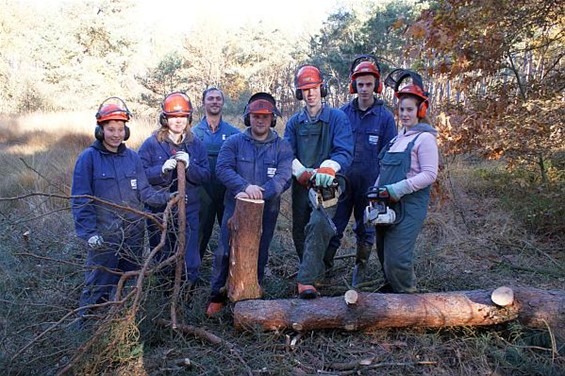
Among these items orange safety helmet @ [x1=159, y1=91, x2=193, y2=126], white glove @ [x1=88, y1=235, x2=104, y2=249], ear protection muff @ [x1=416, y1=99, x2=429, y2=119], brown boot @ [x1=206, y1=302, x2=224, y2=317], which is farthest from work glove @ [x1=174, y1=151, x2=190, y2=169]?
ear protection muff @ [x1=416, y1=99, x2=429, y2=119]

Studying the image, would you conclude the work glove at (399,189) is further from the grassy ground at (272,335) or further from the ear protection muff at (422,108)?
the grassy ground at (272,335)

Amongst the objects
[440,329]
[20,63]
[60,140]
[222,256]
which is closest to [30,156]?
[60,140]

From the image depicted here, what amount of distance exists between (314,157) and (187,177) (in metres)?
1.25

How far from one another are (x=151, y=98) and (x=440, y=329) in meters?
26.8

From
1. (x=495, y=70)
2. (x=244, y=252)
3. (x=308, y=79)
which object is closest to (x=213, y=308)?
(x=244, y=252)

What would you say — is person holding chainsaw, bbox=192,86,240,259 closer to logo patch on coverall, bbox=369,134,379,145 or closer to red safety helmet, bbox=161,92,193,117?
red safety helmet, bbox=161,92,193,117

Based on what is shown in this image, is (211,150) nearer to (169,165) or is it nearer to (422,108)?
A: (169,165)

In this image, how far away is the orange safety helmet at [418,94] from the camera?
385cm

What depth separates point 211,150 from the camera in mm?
4863

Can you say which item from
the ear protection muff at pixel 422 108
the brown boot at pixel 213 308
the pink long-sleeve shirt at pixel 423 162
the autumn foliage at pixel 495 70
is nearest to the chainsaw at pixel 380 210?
the pink long-sleeve shirt at pixel 423 162

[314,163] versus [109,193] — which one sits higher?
[314,163]

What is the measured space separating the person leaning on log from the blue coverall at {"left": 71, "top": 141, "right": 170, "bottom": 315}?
0.66m

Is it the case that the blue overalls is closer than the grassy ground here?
No

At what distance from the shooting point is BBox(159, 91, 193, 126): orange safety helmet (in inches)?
170
